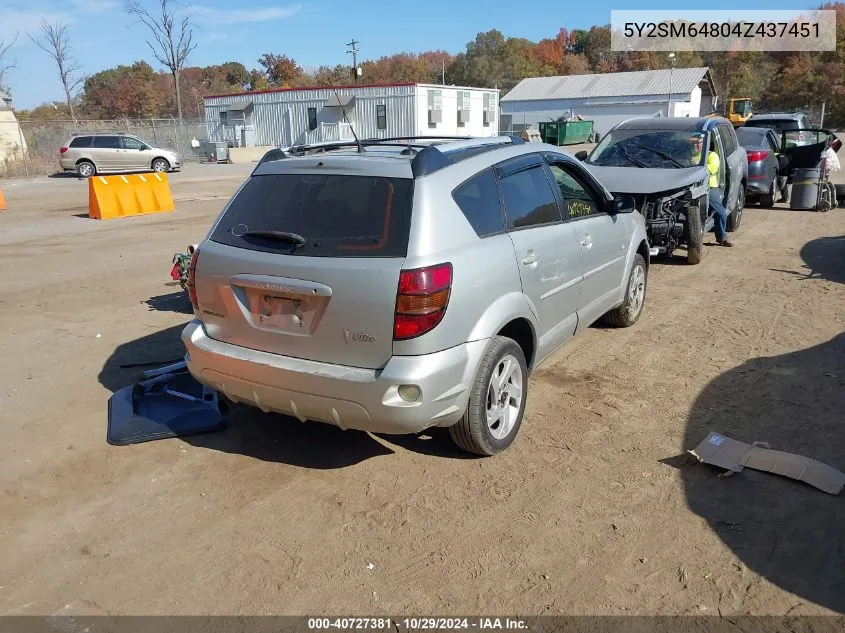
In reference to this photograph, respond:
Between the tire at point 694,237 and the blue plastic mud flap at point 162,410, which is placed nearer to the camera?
the blue plastic mud flap at point 162,410

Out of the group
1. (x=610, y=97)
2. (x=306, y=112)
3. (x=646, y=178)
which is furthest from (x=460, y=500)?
(x=610, y=97)

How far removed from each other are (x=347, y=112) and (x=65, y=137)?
50.1ft

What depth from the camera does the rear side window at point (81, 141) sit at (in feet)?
90.1

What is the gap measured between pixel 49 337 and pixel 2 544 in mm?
3726

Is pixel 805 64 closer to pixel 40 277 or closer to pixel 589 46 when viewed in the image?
pixel 589 46

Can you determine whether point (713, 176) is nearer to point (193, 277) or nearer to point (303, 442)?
point (303, 442)

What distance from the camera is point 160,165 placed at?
29375 millimetres

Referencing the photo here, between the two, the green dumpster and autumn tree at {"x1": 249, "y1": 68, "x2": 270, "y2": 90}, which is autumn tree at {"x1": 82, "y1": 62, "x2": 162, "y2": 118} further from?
the green dumpster

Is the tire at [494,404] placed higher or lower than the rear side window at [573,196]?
lower

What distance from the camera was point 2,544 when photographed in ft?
11.1

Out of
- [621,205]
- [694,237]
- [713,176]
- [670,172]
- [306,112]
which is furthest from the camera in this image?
[306,112]

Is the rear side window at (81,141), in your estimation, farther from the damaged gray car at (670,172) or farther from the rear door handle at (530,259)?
the rear door handle at (530,259)

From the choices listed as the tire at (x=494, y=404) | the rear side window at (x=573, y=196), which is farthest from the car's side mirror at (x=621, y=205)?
the tire at (x=494, y=404)

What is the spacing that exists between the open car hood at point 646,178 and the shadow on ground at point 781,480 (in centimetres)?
373
